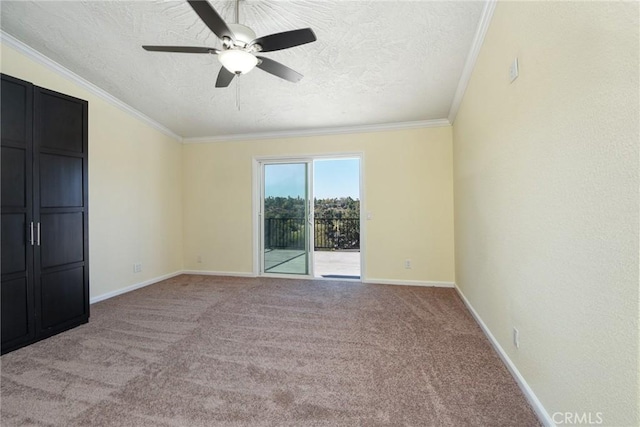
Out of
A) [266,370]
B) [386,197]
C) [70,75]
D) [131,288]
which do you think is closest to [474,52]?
[386,197]

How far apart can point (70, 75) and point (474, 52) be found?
4.28m

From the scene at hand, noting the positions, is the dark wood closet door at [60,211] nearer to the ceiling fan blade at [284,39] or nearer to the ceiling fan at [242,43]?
the ceiling fan at [242,43]

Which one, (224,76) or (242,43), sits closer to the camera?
(242,43)

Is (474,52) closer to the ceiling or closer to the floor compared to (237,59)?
closer to the ceiling

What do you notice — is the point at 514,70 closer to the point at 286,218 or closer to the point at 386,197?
the point at 386,197

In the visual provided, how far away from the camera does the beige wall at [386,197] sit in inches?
157

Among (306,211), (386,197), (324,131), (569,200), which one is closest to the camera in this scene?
(569,200)

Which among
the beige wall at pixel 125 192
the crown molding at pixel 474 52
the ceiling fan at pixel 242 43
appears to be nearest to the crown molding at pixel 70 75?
the beige wall at pixel 125 192

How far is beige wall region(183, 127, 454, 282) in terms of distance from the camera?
3998 millimetres

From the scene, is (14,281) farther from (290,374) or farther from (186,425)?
(290,374)

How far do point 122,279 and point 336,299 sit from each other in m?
2.97

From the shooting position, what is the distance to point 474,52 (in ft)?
7.91

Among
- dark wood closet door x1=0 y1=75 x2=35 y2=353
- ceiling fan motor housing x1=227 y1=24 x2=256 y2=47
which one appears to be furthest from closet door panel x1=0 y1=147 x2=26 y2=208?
ceiling fan motor housing x1=227 y1=24 x2=256 y2=47

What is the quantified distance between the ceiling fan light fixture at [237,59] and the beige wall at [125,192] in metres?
2.38
